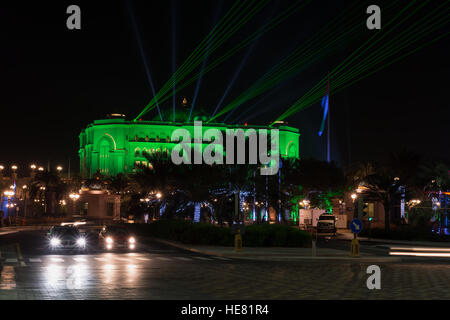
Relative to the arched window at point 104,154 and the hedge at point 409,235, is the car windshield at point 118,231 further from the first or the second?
the arched window at point 104,154

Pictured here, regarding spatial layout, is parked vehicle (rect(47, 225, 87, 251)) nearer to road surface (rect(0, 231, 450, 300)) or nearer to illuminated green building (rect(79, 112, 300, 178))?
road surface (rect(0, 231, 450, 300))

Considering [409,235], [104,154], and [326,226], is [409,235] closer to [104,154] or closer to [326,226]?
[326,226]

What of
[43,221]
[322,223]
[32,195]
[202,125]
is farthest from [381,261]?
[202,125]

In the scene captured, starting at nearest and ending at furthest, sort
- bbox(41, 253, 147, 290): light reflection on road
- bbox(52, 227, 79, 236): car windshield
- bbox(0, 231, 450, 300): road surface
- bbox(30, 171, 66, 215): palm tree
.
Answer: bbox(0, 231, 450, 300): road surface, bbox(41, 253, 147, 290): light reflection on road, bbox(52, 227, 79, 236): car windshield, bbox(30, 171, 66, 215): palm tree

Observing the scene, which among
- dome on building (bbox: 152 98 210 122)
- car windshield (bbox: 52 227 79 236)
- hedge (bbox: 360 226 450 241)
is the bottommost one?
hedge (bbox: 360 226 450 241)

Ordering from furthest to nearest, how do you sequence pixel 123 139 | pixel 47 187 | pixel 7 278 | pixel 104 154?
pixel 104 154 < pixel 123 139 < pixel 47 187 < pixel 7 278

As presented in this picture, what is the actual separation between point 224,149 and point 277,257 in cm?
3505

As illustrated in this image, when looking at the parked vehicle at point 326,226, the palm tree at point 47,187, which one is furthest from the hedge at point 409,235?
the palm tree at point 47,187

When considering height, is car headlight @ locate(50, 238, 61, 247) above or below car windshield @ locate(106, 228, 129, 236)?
below

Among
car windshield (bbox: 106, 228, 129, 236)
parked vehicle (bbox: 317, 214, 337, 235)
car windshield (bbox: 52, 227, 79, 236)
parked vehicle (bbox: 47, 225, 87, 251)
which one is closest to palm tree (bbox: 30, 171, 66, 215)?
parked vehicle (bbox: 317, 214, 337, 235)

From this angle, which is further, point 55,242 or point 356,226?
point 55,242

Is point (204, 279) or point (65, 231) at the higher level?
point (65, 231)

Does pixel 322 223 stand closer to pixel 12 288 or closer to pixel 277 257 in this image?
pixel 277 257

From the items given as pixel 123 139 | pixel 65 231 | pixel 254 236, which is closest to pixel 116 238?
pixel 65 231
